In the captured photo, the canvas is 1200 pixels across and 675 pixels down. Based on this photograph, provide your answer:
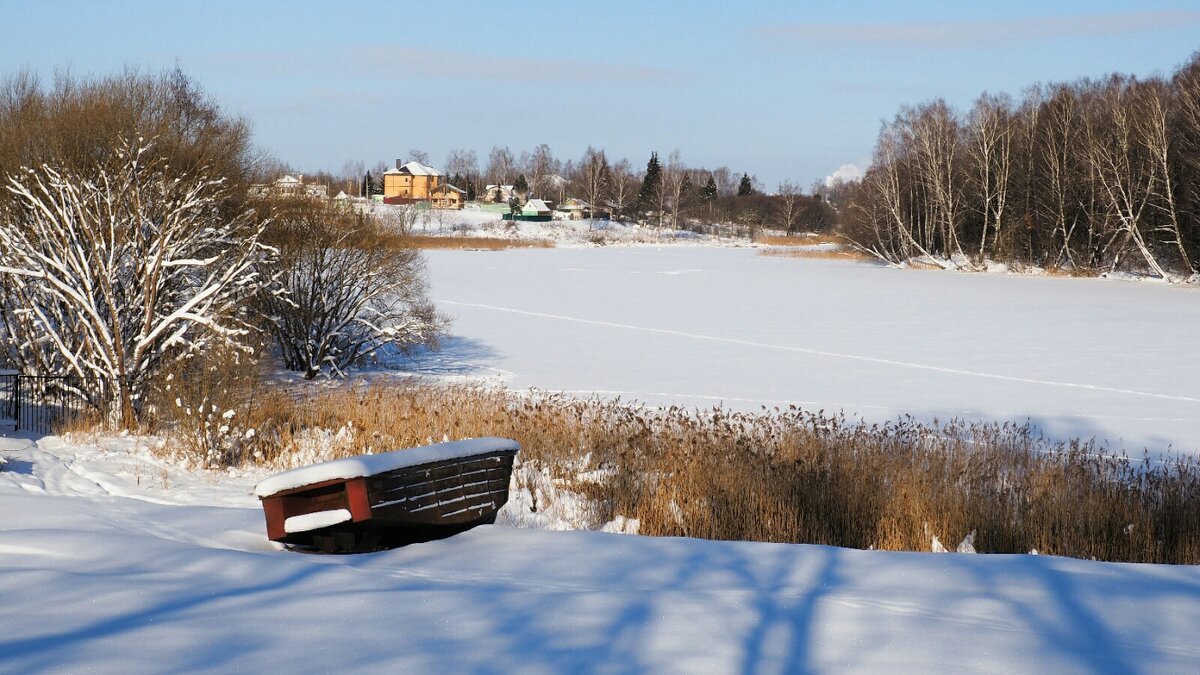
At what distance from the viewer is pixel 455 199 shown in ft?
435

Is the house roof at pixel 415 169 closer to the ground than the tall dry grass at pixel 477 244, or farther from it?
farther from it

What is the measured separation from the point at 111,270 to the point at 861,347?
16.4 meters

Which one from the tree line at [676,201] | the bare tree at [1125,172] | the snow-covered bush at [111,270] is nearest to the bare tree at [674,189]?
the tree line at [676,201]

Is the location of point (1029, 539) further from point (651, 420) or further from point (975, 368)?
point (975, 368)

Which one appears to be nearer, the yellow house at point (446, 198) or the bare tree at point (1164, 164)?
the bare tree at point (1164, 164)

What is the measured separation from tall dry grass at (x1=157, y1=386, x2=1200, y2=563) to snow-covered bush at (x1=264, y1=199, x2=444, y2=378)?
250 inches

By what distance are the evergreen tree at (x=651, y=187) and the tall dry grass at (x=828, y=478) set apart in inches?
4263

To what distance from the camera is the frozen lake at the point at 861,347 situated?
53.8 feet

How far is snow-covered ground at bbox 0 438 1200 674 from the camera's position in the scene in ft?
14.5

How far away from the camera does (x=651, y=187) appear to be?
122 metres

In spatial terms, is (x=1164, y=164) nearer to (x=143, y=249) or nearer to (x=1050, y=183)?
(x=1050, y=183)

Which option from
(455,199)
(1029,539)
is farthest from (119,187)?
(455,199)

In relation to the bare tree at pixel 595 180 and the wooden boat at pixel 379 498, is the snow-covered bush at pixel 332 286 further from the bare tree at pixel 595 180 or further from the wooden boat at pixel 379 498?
the bare tree at pixel 595 180

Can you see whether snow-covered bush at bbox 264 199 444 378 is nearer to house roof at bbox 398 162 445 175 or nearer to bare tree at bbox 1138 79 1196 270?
bare tree at bbox 1138 79 1196 270
